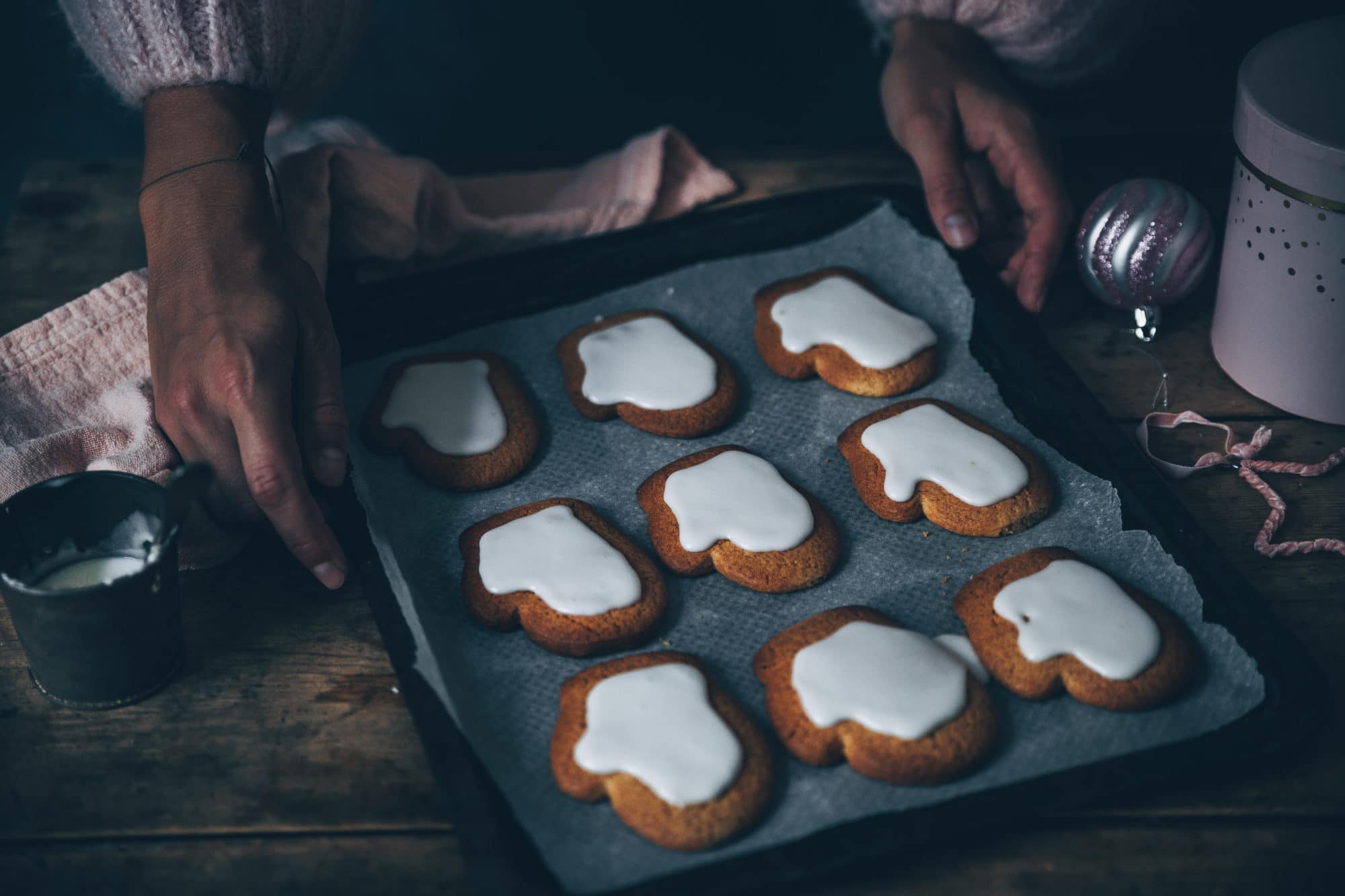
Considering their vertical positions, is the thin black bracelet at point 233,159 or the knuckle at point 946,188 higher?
the thin black bracelet at point 233,159

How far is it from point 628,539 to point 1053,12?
2.90 ft

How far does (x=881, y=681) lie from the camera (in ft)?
3.24

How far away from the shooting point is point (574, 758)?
0.95 metres

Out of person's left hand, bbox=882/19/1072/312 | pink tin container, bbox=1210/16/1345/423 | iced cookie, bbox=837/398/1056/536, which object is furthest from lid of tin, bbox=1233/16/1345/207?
iced cookie, bbox=837/398/1056/536

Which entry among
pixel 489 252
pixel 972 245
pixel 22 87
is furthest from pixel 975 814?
pixel 22 87

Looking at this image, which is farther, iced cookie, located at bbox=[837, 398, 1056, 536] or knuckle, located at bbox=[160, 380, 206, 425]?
iced cookie, located at bbox=[837, 398, 1056, 536]

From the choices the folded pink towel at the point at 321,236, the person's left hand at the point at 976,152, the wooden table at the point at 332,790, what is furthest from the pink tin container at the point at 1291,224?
the folded pink towel at the point at 321,236

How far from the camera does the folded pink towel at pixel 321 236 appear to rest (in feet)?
3.80

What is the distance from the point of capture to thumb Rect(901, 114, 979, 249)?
4.58 feet

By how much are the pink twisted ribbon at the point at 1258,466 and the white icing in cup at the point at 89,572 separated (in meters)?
1.03

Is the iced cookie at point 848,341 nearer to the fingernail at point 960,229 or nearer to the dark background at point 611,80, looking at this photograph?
the fingernail at point 960,229

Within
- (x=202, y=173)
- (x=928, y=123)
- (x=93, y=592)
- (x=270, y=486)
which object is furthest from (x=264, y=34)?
(x=928, y=123)

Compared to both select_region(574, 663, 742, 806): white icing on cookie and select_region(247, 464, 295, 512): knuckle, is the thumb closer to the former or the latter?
select_region(574, 663, 742, 806): white icing on cookie

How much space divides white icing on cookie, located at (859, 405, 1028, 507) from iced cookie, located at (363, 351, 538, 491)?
0.38 meters
